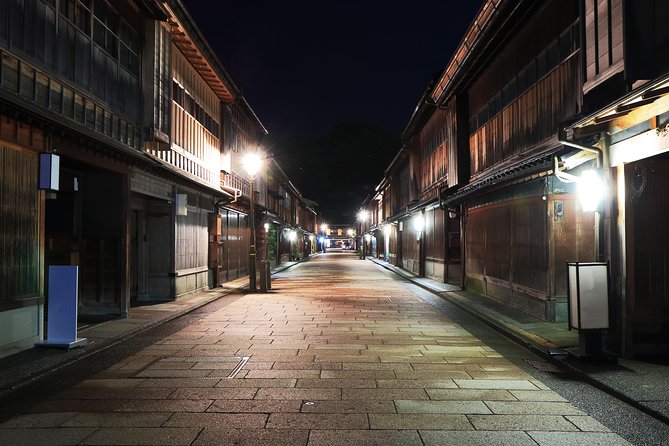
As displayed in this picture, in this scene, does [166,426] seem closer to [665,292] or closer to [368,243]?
[665,292]

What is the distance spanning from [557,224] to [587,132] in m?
3.69

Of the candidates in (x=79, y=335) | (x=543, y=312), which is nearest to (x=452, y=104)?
(x=543, y=312)

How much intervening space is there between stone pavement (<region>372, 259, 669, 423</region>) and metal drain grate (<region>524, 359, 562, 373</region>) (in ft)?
0.37

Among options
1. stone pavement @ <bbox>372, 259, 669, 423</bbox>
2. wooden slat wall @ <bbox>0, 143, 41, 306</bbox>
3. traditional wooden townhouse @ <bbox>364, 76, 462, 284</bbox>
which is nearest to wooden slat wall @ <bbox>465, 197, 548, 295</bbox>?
stone pavement @ <bbox>372, 259, 669, 423</bbox>

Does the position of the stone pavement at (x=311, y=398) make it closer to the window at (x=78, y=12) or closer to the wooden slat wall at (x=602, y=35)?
the wooden slat wall at (x=602, y=35)

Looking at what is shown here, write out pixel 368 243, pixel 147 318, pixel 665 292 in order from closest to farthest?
pixel 665 292 < pixel 147 318 < pixel 368 243

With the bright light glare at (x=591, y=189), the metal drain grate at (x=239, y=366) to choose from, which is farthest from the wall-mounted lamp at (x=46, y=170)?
the bright light glare at (x=591, y=189)

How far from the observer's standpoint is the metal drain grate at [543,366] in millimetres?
8203

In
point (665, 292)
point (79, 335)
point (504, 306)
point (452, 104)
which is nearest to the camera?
point (665, 292)

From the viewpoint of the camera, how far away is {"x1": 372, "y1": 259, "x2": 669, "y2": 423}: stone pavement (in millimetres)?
6324

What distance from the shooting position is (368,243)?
82.8 meters

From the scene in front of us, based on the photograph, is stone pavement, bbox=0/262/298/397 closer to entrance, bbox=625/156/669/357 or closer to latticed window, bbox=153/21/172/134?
latticed window, bbox=153/21/172/134

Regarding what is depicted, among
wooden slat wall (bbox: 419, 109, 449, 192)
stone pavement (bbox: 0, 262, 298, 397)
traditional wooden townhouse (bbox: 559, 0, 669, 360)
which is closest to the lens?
stone pavement (bbox: 0, 262, 298, 397)

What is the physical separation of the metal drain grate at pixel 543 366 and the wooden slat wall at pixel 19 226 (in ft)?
31.1
